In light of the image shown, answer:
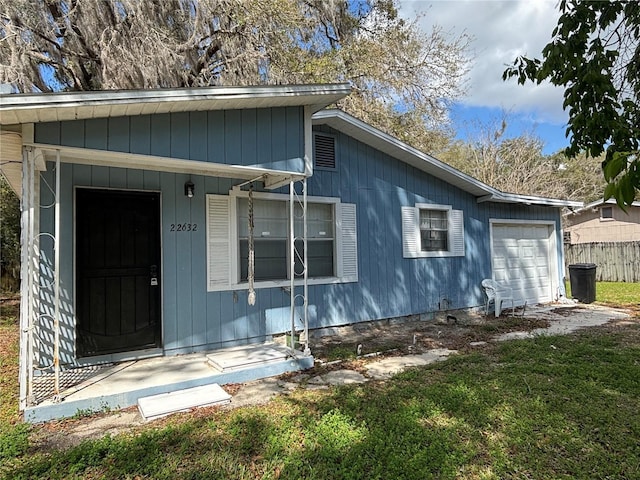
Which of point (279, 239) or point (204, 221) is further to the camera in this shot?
point (279, 239)

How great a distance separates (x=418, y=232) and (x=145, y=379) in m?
5.28

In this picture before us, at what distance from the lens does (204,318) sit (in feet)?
17.1

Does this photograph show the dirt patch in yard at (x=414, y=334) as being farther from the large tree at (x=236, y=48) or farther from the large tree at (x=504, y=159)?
the large tree at (x=504, y=159)

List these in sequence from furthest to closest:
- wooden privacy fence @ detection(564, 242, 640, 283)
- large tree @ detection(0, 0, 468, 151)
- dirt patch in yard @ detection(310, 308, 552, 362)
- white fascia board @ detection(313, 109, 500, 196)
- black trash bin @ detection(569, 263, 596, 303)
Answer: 1. wooden privacy fence @ detection(564, 242, 640, 283)
2. black trash bin @ detection(569, 263, 596, 303)
3. large tree @ detection(0, 0, 468, 151)
4. white fascia board @ detection(313, 109, 500, 196)
5. dirt patch in yard @ detection(310, 308, 552, 362)

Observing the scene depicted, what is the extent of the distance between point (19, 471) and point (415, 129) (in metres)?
12.2

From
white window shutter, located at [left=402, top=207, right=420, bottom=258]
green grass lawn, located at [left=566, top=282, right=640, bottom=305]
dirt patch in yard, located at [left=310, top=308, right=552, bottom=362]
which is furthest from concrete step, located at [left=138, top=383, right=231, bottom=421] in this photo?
green grass lawn, located at [left=566, top=282, right=640, bottom=305]

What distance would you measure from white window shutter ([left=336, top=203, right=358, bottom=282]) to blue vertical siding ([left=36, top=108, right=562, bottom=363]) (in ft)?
0.42

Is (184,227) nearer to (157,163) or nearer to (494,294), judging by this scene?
(157,163)

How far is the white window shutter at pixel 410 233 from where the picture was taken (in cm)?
741


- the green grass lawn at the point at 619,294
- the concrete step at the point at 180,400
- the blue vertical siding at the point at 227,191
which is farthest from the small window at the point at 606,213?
the concrete step at the point at 180,400

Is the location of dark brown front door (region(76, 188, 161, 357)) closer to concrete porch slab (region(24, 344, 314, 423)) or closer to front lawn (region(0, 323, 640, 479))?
concrete porch slab (region(24, 344, 314, 423))

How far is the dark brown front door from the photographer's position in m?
4.59

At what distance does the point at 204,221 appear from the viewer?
17.4 ft

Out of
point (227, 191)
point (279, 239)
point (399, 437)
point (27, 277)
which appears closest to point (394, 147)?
point (279, 239)
